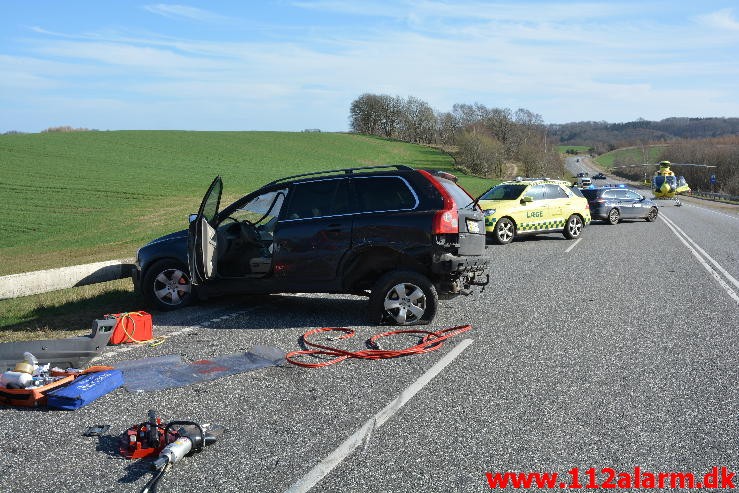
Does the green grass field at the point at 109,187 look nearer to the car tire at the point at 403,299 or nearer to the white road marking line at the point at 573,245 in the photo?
the car tire at the point at 403,299

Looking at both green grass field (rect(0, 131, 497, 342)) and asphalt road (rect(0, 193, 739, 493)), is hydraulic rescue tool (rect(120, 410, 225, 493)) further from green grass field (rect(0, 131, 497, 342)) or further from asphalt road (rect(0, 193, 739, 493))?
green grass field (rect(0, 131, 497, 342))

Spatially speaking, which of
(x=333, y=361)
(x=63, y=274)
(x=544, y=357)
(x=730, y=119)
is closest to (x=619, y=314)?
(x=544, y=357)

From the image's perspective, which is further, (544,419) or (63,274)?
(63,274)

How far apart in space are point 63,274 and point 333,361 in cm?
664

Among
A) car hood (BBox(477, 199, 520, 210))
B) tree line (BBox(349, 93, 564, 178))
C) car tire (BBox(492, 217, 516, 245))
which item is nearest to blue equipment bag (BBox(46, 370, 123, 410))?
car tire (BBox(492, 217, 516, 245))

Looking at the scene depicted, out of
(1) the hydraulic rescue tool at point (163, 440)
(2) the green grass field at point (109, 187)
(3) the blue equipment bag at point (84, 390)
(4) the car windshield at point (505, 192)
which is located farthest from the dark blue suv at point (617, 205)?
(1) the hydraulic rescue tool at point (163, 440)

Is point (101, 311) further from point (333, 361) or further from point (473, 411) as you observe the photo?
point (473, 411)

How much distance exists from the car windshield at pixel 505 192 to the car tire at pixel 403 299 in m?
12.1

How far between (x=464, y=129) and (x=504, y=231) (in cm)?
7591

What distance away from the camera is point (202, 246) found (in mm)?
8500

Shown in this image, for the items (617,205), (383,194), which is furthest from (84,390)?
(617,205)

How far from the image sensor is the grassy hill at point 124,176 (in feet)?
92.4

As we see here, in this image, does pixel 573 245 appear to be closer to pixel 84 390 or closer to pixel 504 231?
pixel 504 231

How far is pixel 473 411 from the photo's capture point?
5324mm
